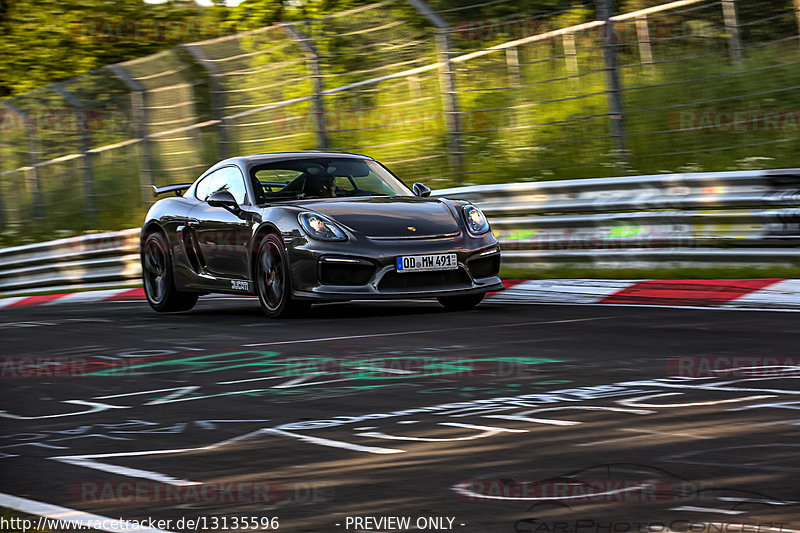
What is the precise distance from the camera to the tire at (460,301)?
1065cm

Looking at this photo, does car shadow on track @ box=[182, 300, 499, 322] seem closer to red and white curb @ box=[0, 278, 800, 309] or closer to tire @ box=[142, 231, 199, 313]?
tire @ box=[142, 231, 199, 313]

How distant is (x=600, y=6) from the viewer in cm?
1284

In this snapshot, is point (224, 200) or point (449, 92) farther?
point (449, 92)

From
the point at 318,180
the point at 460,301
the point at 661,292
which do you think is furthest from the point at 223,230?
the point at 661,292

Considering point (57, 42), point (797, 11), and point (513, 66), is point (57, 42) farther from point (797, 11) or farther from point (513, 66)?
point (797, 11)

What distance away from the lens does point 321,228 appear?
10.1 metres

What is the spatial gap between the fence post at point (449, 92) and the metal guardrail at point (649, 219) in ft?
2.73

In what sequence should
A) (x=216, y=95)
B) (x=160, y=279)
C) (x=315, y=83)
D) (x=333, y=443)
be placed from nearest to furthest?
(x=333, y=443)
(x=160, y=279)
(x=315, y=83)
(x=216, y=95)

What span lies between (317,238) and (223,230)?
1441mm

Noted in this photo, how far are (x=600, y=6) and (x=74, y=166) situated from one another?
32.5ft

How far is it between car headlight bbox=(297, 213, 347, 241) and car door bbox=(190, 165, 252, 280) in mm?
789

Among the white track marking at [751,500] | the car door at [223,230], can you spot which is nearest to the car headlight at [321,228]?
the car door at [223,230]

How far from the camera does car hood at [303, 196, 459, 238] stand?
10086 mm

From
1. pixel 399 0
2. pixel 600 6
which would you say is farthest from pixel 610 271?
pixel 399 0
